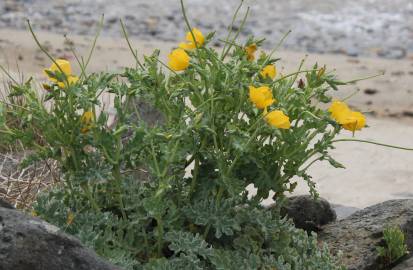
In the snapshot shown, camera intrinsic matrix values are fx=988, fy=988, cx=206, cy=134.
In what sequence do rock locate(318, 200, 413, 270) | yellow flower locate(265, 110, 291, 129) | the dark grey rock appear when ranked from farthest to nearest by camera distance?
1. the dark grey rock
2. rock locate(318, 200, 413, 270)
3. yellow flower locate(265, 110, 291, 129)

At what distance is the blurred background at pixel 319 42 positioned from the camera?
655 centimetres

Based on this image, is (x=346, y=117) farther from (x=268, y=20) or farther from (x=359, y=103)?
(x=268, y=20)

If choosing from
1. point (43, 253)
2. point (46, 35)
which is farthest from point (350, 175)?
point (46, 35)

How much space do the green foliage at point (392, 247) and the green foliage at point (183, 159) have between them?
0.33 meters

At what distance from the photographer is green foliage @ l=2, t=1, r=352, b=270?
10.5 ft

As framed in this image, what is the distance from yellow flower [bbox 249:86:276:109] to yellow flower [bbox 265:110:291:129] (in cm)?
4

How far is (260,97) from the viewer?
3.15m

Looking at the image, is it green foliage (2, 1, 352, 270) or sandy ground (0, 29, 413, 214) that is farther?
sandy ground (0, 29, 413, 214)

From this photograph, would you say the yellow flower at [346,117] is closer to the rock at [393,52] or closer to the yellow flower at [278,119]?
the yellow flower at [278,119]

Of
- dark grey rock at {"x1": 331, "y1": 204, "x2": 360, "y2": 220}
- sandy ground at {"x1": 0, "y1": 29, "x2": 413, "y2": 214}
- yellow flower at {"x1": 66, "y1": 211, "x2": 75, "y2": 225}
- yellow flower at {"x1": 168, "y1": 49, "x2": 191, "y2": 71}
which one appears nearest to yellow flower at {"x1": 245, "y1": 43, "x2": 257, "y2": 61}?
yellow flower at {"x1": 168, "y1": 49, "x2": 191, "y2": 71}

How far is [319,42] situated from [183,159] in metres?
9.43

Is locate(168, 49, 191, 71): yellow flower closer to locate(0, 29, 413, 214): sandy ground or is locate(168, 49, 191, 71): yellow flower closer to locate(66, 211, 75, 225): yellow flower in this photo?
locate(66, 211, 75, 225): yellow flower

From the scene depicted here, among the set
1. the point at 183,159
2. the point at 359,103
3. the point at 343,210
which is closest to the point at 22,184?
the point at 183,159

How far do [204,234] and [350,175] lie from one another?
126 inches
